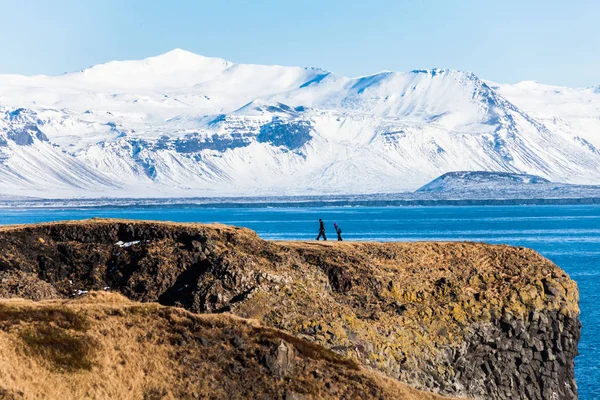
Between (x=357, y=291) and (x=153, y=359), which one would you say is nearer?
A: (x=153, y=359)

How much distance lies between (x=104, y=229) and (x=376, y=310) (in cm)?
1315

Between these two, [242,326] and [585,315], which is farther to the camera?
[585,315]

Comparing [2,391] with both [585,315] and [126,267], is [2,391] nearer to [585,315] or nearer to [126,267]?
[126,267]

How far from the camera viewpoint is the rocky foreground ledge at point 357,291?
134ft

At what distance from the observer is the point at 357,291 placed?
46656 millimetres

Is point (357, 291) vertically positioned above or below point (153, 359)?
above

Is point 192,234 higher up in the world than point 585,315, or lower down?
higher up

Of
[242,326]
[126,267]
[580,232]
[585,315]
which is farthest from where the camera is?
[580,232]

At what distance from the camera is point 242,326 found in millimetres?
34156

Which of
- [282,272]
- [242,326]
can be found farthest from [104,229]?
[242,326]

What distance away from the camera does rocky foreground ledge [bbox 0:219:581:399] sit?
1610 inches

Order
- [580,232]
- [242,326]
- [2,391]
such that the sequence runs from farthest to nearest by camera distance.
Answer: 1. [580,232]
2. [242,326]
3. [2,391]

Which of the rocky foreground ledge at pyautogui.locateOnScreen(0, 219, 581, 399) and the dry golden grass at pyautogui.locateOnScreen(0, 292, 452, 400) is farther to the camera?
the rocky foreground ledge at pyautogui.locateOnScreen(0, 219, 581, 399)

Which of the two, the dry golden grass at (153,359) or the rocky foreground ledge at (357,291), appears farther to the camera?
the rocky foreground ledge at (357,291)
